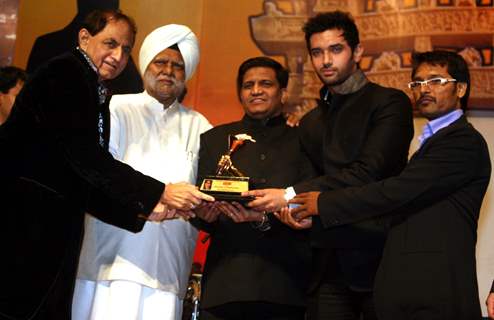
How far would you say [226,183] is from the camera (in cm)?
319

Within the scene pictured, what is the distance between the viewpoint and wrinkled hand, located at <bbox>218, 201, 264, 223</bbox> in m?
3.25

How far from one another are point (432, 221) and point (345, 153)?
26.2 inches

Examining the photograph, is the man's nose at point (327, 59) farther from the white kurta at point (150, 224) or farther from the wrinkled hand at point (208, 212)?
the wrinkled hand at point (208, 212)

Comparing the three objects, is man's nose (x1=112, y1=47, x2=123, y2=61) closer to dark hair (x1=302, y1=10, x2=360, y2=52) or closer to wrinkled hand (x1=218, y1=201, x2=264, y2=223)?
wrinkled hand (x1=218, y1=201, x2=264, y2=223)

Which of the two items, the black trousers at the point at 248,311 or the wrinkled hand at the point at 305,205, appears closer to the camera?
the wrinkled hand at the point at 305,205

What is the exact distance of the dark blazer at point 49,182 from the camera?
96.2 inches

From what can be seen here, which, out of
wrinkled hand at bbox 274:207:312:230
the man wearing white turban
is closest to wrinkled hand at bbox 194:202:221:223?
the man wearing white turban

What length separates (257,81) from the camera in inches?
146

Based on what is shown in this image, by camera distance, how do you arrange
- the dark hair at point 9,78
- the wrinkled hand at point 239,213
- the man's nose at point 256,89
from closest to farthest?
the wrinkled hand at point 239,213
the man's nose at point 256,89
the dark hair at point 9,78

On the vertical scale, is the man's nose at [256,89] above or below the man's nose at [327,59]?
below

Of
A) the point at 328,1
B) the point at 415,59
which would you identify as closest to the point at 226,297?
the point at 415,59

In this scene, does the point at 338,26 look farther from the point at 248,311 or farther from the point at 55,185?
the point at 55,185

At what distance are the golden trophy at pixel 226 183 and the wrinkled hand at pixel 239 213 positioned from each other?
0.09m

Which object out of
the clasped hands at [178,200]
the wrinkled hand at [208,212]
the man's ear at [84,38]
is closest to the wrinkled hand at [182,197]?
the clasped hands at [178,200]
